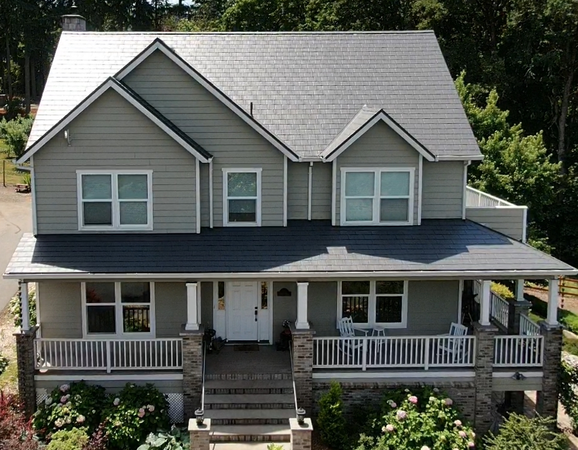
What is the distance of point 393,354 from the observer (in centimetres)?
1736

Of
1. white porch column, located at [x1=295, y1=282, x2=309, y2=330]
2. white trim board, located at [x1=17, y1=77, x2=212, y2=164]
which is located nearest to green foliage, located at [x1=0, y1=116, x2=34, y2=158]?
white trim board, located at [x1=17, y1=77, x2=212, y2=164]

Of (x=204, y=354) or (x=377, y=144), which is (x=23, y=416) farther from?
(x=377, y=144)

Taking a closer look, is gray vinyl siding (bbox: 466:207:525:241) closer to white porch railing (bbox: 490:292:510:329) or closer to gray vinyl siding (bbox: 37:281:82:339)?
white porch railing (bbox: 490:292:510:329)

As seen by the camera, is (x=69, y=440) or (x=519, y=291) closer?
(x=69, y=440)

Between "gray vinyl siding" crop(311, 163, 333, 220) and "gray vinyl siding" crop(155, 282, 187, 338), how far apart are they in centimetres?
422

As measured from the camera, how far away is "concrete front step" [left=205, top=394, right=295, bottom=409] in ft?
50.7

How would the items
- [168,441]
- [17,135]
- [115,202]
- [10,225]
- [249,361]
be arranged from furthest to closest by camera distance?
[17,135], [10,225], [115,202], [249,361], [168,441]

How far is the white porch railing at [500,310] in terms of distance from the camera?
19281 millimetres

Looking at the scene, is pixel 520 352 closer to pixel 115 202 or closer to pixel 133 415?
pixel 133 415

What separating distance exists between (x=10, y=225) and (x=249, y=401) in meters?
25.4

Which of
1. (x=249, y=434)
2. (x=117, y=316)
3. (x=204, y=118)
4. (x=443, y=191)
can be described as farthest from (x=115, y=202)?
(x=443, y=191)

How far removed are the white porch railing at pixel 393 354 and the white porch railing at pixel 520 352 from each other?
2.30ft

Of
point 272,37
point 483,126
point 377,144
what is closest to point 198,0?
point 483,126

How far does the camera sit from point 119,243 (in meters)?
16.9
